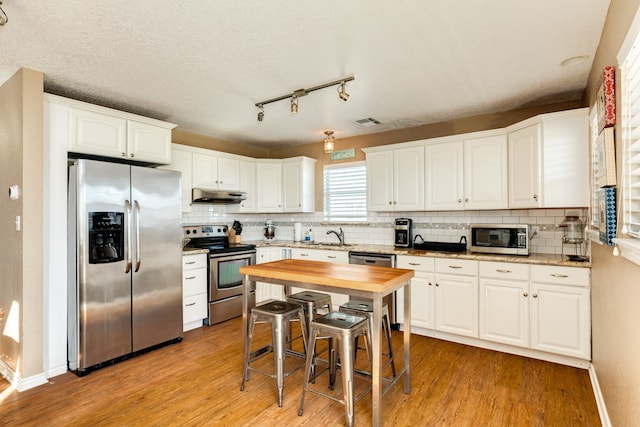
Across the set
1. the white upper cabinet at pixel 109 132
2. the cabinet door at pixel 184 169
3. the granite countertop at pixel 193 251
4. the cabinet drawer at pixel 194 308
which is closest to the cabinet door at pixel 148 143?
the white upper cabinet at pixel 109 132

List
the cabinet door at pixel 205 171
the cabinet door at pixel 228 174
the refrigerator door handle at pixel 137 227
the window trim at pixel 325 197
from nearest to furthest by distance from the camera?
1. the refrigerator door handle at pixel 137 227
2. the cabinet door at pixel 205 171
3. the cabinet door at pixel 228 174
4. the window trim at pixel 325 197

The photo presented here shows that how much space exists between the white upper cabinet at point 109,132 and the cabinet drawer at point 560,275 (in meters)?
3.88

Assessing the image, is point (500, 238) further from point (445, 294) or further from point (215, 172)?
point (215, 172)

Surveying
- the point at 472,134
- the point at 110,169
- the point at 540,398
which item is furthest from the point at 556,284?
the point at 110,169

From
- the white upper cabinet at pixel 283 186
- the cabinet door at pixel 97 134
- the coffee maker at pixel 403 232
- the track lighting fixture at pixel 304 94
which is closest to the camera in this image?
the track lighting fixture at pixel 304 94

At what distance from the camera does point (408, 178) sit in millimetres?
4121

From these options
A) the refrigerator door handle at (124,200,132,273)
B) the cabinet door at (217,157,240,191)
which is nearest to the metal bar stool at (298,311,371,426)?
the refrigerator door handle at (124,200,132,273)

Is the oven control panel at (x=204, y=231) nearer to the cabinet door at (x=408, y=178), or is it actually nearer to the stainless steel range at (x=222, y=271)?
the stainless steel range at (x=222, y=271)

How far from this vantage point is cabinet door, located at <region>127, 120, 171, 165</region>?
3.39 m

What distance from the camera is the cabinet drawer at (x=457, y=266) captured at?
3.36 m

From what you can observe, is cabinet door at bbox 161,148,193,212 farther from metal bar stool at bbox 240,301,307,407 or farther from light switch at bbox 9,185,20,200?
metal bar stool at bbox 240,301,307,407

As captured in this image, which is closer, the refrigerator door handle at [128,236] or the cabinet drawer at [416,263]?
the refrigerator door handle at [128,236]

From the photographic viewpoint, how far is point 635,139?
1470 millimetres

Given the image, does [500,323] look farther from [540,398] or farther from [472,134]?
[472,134]
